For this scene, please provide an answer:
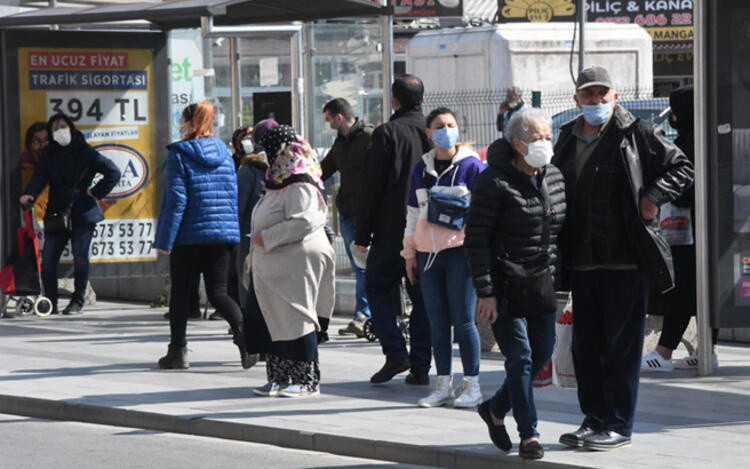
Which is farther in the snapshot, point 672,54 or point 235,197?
point 672,54

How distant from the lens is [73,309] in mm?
15383

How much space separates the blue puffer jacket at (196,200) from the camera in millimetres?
11031

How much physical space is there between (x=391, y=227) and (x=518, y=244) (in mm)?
2674

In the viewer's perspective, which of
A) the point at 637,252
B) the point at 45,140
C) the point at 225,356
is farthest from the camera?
the point at 45,140

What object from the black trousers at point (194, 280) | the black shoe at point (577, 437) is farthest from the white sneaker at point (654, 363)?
A: the black shoe at point (577, 437)

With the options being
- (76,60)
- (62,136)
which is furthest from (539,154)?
(76,60)

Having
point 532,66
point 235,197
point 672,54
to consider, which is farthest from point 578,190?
point 672,54

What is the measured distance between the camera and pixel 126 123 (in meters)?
15.6

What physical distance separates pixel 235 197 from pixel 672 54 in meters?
30.2

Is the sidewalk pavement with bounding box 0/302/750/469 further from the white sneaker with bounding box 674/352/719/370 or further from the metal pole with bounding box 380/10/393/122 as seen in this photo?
the metal pole with bounding box 380/10/393/122

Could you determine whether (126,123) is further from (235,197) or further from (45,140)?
(235,197)

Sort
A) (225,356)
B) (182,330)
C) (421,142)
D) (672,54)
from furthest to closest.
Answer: (672,54) < (225,356) < (182,330) < (421,142)

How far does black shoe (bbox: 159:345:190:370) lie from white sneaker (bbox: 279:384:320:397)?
151 cm

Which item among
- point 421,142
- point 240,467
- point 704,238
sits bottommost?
point 240,467
